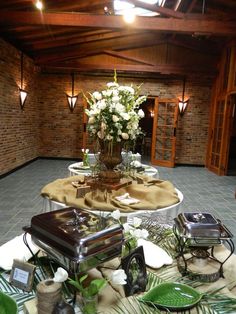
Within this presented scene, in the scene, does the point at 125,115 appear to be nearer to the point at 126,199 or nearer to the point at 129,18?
the point at 126,199

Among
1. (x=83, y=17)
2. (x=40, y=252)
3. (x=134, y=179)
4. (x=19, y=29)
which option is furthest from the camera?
(x=19, y=29)

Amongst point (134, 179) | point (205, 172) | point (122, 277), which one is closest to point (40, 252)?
point (122, 277)

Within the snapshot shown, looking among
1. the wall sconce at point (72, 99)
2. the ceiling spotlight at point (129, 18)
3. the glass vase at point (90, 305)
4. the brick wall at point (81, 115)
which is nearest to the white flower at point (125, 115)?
the glass vase at point (90, 305)

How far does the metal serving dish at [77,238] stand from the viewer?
1.02 meters

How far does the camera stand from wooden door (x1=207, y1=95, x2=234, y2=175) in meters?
7.57

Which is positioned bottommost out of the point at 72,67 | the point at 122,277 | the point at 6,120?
the point at 122,277

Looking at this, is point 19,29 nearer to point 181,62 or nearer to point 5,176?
point 5,176

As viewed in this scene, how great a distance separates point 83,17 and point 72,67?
339cm

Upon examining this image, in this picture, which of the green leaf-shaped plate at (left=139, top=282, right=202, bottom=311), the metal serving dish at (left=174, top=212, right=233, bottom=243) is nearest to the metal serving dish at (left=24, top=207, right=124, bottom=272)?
the green leaf-shaped plate at (left=139, top=282, right=202, bottom=311)

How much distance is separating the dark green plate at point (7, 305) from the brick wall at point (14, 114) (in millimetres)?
5759

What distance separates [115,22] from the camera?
483cm

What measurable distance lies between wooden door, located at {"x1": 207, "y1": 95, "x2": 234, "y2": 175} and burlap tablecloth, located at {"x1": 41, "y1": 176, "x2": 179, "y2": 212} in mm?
5713

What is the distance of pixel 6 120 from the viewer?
647 cm

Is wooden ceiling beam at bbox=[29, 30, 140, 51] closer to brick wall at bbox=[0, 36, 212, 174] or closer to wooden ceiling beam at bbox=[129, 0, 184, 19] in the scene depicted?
brick wall at bbox=[0, 36, 212, 174]
